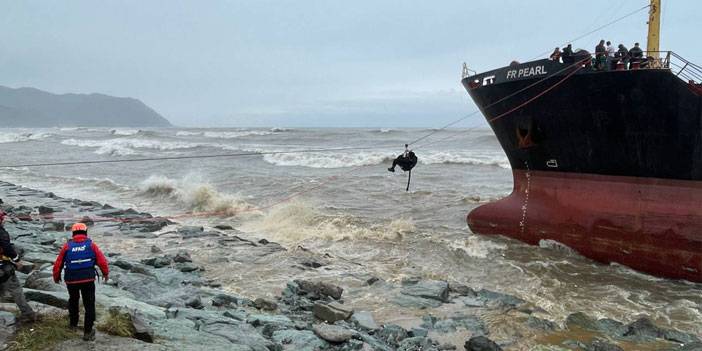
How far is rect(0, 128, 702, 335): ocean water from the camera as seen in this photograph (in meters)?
8.99

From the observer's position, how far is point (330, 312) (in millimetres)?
7238

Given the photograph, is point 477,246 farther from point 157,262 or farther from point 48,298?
point 48,298

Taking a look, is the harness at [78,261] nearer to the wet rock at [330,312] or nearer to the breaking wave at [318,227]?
the wet rock at [330,312]

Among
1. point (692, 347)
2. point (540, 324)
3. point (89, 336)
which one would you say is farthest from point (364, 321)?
point (692, 347)

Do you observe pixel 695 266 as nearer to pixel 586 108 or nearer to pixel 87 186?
pixel 586 108

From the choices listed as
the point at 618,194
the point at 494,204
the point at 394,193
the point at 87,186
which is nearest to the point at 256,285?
the point at 494,204

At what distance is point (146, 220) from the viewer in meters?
14.9

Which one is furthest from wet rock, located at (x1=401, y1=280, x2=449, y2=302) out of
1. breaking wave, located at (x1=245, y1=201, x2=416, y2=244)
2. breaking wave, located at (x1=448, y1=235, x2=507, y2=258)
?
breaking wave, located at (x1=245, y1=201, x2=416, y2=244)

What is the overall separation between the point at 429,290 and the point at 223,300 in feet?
11.9

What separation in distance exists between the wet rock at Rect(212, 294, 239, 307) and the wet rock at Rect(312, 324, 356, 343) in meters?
1.71

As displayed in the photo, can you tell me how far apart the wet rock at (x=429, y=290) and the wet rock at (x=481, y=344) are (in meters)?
1.92

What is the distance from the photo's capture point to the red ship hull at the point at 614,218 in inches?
385

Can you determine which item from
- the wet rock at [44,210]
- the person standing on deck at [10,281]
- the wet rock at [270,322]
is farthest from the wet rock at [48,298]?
the wet rock at [44,210]

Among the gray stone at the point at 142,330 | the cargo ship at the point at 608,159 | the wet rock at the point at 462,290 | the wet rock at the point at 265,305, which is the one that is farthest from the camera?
the cargo ship at the point at 608,159
